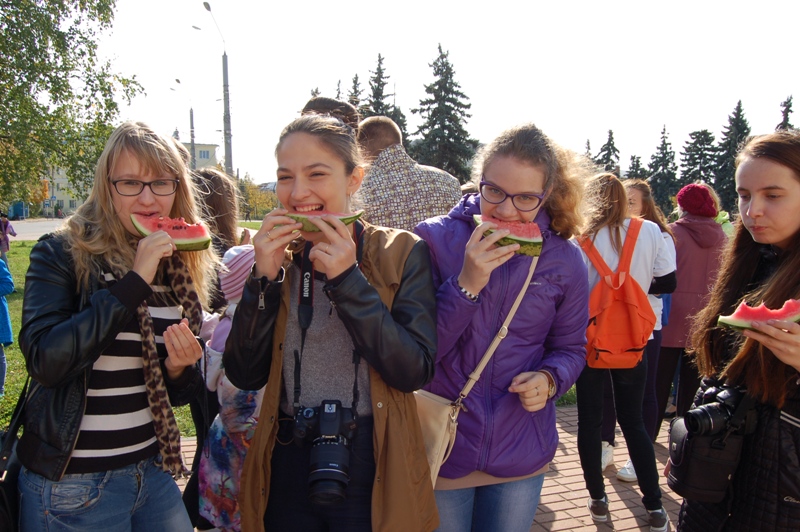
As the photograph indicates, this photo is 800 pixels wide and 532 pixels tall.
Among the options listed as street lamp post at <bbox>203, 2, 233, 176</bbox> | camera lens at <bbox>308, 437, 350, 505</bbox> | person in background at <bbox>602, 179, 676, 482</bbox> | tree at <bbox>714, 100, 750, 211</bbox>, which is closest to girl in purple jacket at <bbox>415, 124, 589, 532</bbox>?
camera lens at <bbox>308, 437, 350, 505</bbox>

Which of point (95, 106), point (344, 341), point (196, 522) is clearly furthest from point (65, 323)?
point (95, 106)

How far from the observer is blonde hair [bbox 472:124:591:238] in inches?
109

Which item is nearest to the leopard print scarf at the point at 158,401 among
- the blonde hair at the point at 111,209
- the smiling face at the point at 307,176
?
the blonde hair at the point at 111,209

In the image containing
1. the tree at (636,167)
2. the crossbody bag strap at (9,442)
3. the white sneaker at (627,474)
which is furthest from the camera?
the tree at (636,167)

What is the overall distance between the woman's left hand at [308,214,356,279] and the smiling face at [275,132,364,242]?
225mm

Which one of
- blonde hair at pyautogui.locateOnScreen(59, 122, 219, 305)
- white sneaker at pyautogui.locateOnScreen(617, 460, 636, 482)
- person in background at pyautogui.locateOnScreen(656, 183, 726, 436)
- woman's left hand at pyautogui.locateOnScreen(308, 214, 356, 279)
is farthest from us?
person in background at pyautogui.locateOnScreen(656, 183, 726, 436)

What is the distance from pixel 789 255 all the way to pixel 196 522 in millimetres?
3896

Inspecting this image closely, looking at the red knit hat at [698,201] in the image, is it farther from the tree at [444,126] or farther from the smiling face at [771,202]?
the tree at [444,126]

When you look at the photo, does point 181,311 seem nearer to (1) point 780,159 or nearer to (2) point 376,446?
(2) point 376,446

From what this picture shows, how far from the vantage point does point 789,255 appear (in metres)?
2.51

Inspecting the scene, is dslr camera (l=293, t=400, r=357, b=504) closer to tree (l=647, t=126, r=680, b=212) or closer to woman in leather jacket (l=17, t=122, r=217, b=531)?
woman in leather jacket (l=17, t=122, r=217, b=531)

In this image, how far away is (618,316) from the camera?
15.8 feet

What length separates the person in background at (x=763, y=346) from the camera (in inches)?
89.6

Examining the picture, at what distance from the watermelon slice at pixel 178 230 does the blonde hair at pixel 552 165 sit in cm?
148
